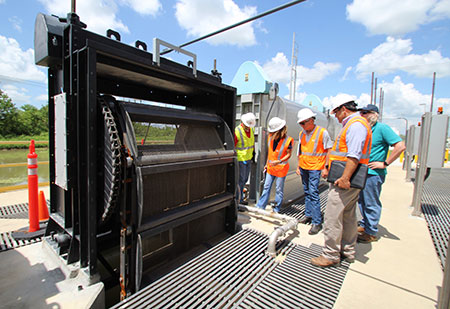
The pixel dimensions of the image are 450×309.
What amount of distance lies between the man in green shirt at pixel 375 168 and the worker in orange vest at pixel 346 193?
2.43 ft

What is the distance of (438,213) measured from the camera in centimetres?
441

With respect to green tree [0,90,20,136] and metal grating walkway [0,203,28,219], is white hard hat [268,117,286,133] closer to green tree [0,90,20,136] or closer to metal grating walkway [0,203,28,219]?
metal grating walkway [0,203,28,219]

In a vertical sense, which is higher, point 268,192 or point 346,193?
point 346,193

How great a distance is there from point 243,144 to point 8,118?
126ft

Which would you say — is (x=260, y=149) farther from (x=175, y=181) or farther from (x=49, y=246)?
(x=49, y=246)

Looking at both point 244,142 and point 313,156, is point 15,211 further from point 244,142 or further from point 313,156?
point 313,156

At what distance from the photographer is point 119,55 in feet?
6.15

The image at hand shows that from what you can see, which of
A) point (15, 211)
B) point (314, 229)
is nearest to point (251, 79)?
point (314, 229)

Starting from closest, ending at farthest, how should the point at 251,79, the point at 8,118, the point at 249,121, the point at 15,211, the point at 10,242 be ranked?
1. the point at 10,242
2. the point at 15,211
3. the point at 249,121
4. the point at 251,79
5. the point at 8,118

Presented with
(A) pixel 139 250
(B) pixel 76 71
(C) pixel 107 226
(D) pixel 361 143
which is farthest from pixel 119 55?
(D) pixel 361 143

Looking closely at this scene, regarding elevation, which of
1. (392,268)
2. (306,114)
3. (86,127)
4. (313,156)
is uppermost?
(306,114)

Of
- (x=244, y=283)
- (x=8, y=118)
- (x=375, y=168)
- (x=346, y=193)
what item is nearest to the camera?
(x=244, y=283)

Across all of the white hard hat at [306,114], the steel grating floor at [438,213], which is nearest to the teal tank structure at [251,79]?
the white hard hat at [306,114]

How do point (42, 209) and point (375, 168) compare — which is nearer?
point (375, 168)
